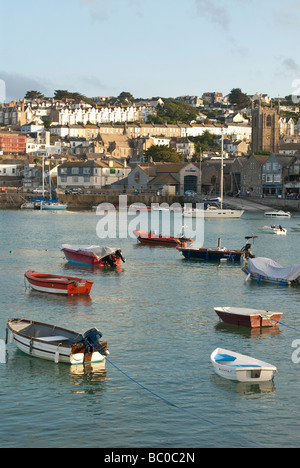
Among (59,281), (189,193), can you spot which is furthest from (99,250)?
(189,193)

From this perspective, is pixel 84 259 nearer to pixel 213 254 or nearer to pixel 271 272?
pixel 213 254

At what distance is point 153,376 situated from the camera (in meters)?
20.2

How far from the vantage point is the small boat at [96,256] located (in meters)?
43.9

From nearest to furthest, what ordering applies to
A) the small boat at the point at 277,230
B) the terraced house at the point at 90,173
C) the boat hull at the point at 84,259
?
the boat hull at the point at 84,259, the small boat at the point at 277,230, the terraced house at the point at 90,173

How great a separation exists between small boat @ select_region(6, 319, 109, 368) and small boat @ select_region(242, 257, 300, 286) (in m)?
18.2

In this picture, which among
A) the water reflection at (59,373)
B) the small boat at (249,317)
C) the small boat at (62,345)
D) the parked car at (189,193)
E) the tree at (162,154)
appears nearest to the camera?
the water reflection at (59,373)

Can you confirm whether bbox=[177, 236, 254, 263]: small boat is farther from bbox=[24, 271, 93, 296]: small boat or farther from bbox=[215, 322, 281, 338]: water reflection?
bbox=[215, 322, 281, 338]: water reflection

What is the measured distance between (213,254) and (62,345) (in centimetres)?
2771

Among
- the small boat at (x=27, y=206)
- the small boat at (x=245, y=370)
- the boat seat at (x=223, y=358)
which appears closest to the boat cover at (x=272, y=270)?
the boat seat at (x=223, y=358)

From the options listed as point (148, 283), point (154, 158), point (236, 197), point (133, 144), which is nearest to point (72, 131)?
point (133, 144)

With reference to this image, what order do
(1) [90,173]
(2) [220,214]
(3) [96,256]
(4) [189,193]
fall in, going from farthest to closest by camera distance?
(1) [90,173] < (4) [189,193] < (2) [220,214] < (3) [96,256]

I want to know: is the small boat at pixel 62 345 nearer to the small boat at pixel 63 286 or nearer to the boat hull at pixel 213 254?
the small boat at pixel 63 286

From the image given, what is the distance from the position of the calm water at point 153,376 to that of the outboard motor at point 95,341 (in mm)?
554

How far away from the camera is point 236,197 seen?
124 metres
